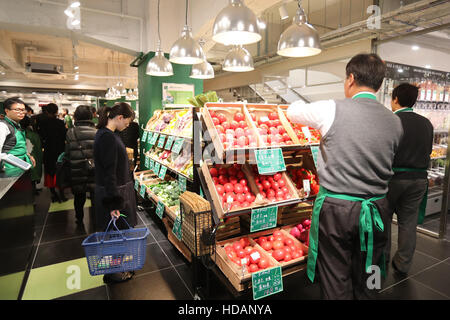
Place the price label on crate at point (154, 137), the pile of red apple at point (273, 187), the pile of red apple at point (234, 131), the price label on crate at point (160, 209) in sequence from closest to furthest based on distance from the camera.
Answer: the pile of red apple at point (234, 131)
the pile of red apple at point (273, 187)
the price label on crate at point (160, 209)
the price label on crate at point (154, 137)

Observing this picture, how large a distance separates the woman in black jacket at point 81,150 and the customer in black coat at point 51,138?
1.97 meters

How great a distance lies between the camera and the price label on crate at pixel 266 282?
7.07ft

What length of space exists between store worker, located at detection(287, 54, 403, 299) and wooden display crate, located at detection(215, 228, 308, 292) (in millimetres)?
553

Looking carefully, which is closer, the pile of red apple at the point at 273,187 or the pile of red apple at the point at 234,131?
the pile of red apple at the point at 234,131

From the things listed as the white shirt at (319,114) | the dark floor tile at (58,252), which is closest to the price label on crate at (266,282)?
the white shirt at (319,114)

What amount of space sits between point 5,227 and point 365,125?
9.62 ft

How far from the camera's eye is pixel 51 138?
18.7 ft

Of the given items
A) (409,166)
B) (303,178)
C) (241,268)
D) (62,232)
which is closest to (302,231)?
(303,178)

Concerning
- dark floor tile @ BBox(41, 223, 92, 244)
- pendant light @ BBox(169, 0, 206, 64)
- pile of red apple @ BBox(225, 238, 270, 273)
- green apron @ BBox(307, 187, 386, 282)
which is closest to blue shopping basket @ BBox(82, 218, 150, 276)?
pile of red apple @ BBox(225, 238, 270, 273)

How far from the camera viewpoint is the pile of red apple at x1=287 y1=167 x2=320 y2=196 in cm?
289

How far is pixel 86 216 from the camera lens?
16.4 ft

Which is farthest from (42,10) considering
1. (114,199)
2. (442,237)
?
(442,237)

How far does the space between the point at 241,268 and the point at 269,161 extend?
0.95 m

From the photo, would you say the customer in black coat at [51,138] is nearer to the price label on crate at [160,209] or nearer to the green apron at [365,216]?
the price label on crate at [160,209]
